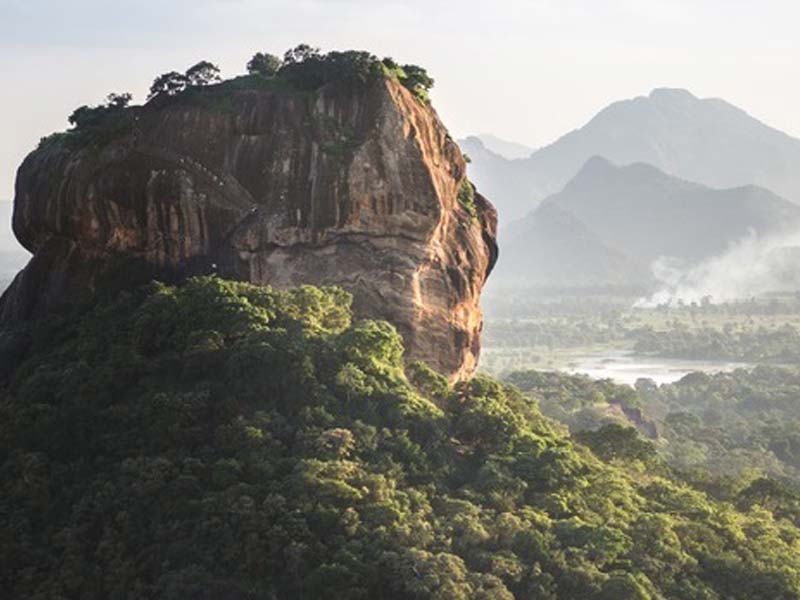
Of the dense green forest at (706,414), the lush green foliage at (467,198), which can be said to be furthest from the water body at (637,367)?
the lush green foliage at (467,198)

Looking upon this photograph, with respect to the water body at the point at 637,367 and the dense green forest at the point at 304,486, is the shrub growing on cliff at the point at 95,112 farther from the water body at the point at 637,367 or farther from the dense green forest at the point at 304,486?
the water body at the point at 637,367

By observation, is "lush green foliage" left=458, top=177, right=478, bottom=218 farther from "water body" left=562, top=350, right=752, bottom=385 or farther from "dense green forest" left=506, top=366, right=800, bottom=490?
"water body" left=562, top=350, right=752, bottom=385

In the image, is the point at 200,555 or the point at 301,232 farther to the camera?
the point at 301,232

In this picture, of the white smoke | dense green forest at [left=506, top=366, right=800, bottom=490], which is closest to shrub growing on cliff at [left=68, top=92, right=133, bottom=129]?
dense green forest at [left=506, top=366, right=800, bottom=490]

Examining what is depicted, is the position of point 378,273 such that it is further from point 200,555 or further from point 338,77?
point 200,555

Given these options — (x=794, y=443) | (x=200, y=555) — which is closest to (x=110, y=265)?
(x=200, y=555)

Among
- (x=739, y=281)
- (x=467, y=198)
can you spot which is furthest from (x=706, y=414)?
(x=739, y=281)

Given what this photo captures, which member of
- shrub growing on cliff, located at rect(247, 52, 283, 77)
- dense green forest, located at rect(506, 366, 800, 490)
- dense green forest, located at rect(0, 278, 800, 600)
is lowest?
dense green forest, located at rect(506, 366, 800, 490)
